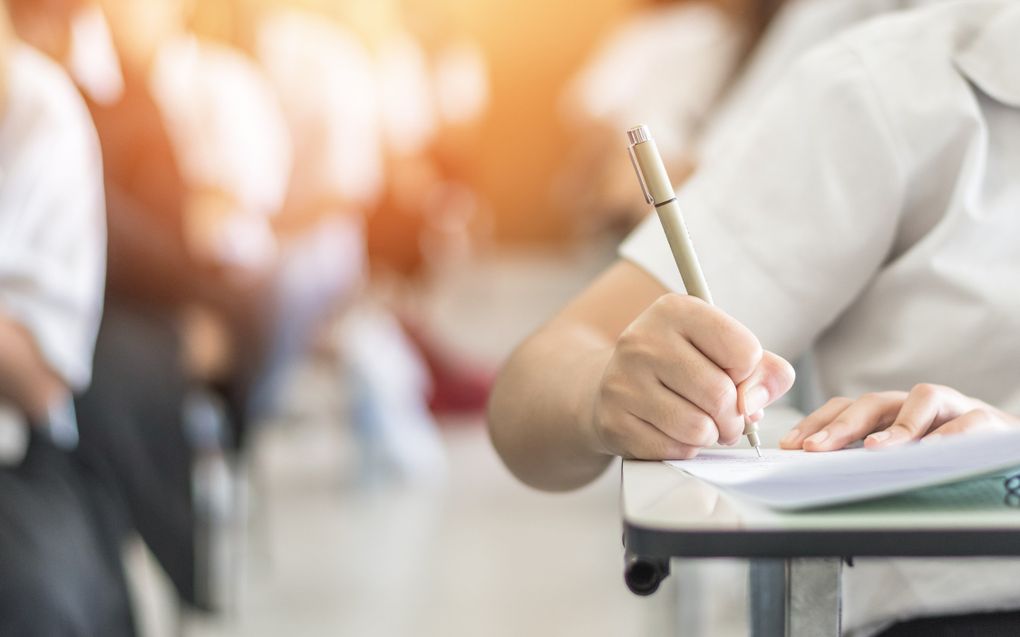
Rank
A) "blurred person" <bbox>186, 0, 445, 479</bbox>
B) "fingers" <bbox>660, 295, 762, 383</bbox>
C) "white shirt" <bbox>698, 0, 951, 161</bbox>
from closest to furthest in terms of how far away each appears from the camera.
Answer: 1. "fingers" <bbox>660, 295, 762, 383</bbox>
2. "white shirt" <bbox>698, 0, 951, 161</bbox>
3. "blurred person" <bbox>186, 0, 445, 479</bbox>

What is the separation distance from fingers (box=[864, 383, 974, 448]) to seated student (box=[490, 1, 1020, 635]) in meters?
0.10

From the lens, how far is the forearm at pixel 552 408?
630 millimetres

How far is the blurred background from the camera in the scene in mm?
1500

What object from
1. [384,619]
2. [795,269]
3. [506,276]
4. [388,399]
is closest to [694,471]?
[795,269]

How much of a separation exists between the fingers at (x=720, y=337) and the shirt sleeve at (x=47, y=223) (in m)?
0.73

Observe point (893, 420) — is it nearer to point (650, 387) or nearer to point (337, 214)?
point (650, 387)

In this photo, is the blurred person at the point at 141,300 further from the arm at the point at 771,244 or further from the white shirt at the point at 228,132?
the arm at the point at 771,244

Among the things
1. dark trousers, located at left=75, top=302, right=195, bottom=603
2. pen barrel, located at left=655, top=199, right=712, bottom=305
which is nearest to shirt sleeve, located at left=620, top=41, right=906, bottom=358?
pen barrel, located at left=655, top=199, right=712, bottom=305

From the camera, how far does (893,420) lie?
57 centimetres

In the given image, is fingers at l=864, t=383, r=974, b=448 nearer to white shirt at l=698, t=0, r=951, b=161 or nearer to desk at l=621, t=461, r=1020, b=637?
desk at l=621, t=461, r=1020, b=637

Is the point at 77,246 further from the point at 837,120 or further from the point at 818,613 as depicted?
the point at 818,613

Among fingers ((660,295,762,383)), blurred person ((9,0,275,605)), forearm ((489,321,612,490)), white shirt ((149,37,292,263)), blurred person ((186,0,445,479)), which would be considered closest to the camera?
fingers ((660,295,762,383))

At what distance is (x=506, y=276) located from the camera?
22.5ft

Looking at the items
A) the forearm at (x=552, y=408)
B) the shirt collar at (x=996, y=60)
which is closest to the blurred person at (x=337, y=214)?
the forearm at (x=552, y=408)
